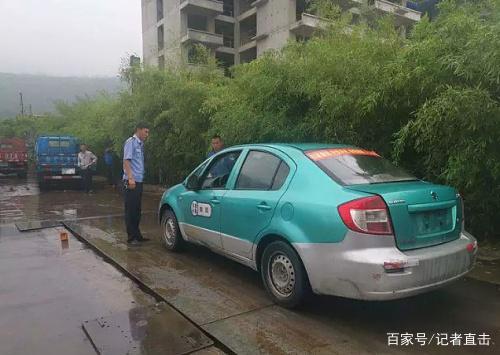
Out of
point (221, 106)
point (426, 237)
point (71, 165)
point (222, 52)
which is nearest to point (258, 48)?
point (222, 52)

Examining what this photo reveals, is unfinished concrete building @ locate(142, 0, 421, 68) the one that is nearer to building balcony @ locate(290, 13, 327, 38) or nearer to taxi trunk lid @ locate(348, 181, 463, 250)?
building balcony @ locate(290, 13, 327, 38)

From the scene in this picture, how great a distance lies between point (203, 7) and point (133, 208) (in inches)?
1361

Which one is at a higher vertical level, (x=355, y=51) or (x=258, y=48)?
(x=258, y=48)

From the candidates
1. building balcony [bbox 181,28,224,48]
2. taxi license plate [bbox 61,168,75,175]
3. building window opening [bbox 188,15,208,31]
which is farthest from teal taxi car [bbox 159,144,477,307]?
building window opening [bbox 188,15,208,31]

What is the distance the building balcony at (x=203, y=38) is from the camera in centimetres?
3566

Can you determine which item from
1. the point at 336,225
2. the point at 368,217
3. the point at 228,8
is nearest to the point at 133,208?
the point at 336,225

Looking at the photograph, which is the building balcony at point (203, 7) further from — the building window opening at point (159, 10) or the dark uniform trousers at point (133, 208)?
the dark uniform trousers at point (133, 208)

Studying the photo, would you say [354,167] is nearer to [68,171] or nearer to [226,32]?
[68,171]

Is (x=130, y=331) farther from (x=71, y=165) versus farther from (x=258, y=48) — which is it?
(x=258, y=48)

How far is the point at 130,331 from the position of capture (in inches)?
144

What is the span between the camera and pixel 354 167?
4.11 m

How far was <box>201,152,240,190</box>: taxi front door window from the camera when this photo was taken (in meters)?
4.99

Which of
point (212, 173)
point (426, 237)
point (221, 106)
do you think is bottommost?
point (426, 237)

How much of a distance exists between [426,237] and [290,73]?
3.65 m
